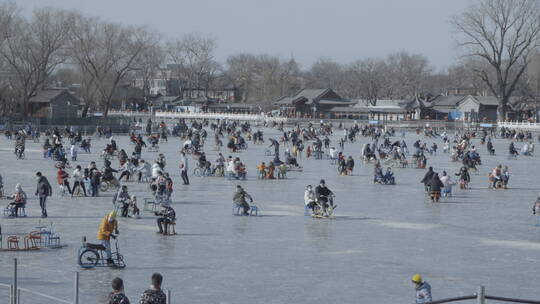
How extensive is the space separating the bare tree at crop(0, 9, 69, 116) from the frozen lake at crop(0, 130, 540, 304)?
175 ft

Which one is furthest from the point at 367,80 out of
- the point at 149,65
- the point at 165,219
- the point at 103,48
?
the point at 165,219

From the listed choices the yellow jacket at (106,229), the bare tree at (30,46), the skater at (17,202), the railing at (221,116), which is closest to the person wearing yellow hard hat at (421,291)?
the yellow jacket at (106,229)

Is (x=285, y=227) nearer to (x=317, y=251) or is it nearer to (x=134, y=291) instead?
(x=317, y=251)

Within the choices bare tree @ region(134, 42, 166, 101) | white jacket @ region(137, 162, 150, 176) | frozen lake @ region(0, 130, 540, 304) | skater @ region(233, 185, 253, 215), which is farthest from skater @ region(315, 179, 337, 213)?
bare tree @ region(134, 42, 166, 101)

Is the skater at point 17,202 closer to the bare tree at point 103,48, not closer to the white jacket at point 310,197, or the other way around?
the white jacket at point 310,197

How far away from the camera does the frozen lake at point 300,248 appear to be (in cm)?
1466

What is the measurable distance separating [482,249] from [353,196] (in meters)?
10.5

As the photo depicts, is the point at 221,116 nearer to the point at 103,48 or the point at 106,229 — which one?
the point at 103,48

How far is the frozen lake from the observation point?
14.7m

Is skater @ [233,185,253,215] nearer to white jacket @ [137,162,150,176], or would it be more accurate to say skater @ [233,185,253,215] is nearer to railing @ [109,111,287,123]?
white jacket @ [137,162,150,176]

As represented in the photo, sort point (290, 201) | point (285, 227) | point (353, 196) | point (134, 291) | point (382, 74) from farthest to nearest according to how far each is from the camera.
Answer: point (382, 74) → point (353, 196) → point (290, 201) → point (285, 227) → point (134, 291)

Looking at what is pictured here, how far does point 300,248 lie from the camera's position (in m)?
18.6

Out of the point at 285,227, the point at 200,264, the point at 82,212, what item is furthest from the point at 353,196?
the point at 200,264

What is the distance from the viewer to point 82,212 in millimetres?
23750
